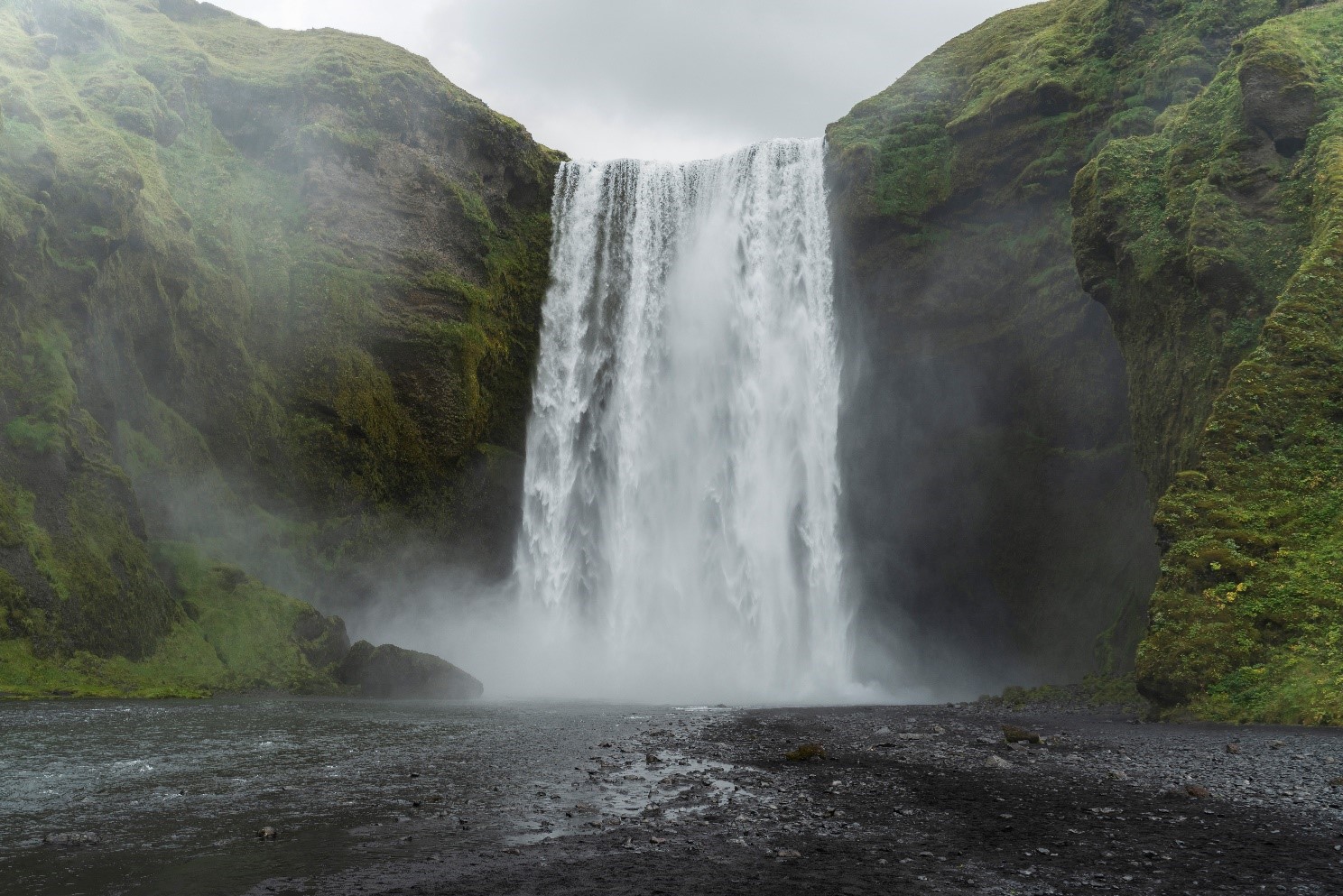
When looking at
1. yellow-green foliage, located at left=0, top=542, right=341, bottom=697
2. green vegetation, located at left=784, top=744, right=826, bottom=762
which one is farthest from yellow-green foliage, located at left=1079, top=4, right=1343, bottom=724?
yellow-green foliage, located at left=0, top=542, right=341, bottom=697

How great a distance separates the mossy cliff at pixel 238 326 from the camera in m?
29.9

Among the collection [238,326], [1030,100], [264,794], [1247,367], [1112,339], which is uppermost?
[1030,100]

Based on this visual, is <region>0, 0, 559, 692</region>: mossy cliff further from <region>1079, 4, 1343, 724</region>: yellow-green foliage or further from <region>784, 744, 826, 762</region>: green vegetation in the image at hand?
<region>1079, 4, 1343, 724</region>: yellow-green foliage

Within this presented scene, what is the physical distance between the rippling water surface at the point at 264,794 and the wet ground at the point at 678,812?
5cm

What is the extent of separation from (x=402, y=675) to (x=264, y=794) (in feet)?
71.1

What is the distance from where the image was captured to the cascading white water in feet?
123

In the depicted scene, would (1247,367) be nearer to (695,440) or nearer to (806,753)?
(806,753)

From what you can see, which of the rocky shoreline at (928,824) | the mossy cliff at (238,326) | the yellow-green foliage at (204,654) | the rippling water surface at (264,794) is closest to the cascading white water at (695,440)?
the mossy cliff at (238,326)

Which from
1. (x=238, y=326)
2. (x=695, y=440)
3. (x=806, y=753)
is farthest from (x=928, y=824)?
(x=238, y=326)

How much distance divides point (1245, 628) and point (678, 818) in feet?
43.9

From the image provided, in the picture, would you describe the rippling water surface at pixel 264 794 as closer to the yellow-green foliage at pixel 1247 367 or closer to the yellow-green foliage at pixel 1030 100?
the yellow-green foliage at pixel 1247 367

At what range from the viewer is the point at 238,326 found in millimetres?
39062

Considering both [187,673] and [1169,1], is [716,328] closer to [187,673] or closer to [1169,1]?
[1169,1]

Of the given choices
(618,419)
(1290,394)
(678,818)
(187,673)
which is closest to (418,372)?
(618,419)
